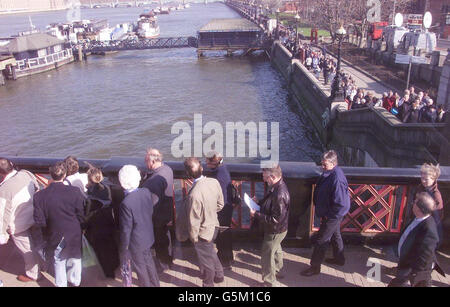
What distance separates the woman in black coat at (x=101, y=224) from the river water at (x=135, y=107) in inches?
484

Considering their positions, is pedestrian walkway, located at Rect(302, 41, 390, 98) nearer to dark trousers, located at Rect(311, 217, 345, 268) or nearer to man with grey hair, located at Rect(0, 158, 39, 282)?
dark trousers, located at Rect(311, 217, 345, 268)

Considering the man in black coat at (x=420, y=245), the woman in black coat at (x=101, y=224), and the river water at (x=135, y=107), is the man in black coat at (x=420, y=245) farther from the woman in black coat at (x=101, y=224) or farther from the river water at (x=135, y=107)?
the river water at (x=135, y=107)

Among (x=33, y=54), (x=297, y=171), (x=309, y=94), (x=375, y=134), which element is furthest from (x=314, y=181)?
(x=33, y=54)

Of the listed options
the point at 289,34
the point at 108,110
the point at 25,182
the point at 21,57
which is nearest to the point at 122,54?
the point at 21,57

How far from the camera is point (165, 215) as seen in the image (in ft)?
14.0

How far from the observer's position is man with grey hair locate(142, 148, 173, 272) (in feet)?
13.4

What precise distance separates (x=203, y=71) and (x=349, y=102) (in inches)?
953

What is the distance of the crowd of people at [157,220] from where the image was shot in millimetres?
3629

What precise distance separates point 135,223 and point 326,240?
1.95 m

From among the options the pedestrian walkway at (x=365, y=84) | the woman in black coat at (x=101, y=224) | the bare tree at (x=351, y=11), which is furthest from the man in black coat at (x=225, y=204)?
the bare tree at (x=351, y=11)

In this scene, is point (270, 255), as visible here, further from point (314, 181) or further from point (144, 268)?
point (144, 268)

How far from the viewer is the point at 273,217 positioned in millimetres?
3836

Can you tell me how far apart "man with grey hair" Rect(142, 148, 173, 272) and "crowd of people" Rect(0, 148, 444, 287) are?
0.01 m
